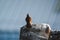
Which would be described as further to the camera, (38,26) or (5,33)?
(5,33)

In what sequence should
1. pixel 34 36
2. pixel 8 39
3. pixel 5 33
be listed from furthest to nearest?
pixel 5 33
pixel 8 39
pixel 34 36

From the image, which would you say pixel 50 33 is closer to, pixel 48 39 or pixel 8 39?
pixel 48 39

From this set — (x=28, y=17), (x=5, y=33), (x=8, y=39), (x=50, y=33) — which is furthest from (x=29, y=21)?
(x=5, y=33)

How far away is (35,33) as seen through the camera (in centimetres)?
729

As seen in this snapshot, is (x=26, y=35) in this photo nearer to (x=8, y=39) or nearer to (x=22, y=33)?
(x=22, y=33)

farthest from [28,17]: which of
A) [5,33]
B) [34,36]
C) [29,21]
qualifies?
[5,33]

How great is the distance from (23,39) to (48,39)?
2.30 ft

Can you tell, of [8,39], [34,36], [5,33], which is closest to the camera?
[34,36]

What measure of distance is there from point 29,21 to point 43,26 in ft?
1.38

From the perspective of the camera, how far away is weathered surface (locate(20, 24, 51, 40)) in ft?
23.8

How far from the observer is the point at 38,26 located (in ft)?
24.3

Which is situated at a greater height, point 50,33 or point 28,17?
point 28,17

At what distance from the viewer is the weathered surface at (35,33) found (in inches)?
285

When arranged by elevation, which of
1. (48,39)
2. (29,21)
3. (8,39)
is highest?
(8,39)
